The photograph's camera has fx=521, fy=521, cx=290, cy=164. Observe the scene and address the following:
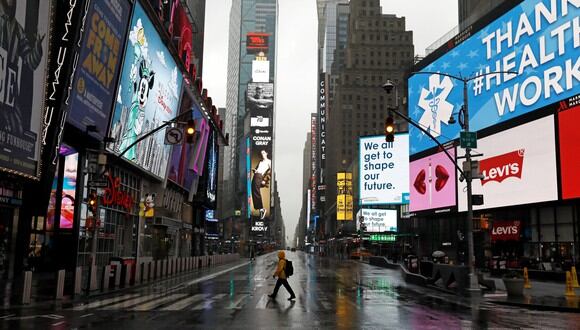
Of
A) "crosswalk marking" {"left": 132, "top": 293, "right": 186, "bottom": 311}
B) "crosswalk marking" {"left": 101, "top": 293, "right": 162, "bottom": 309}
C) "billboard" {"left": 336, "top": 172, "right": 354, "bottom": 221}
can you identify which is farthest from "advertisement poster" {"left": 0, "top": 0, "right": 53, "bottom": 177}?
"billboard" {"left": 336, "top": 172, "right": 354, "bottom": 221}

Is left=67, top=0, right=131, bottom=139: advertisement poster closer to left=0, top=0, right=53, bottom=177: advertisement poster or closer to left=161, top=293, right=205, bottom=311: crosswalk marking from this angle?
left=0, top=0, right=53, bottom=177: advertisement poster

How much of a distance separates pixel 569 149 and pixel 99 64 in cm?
2929

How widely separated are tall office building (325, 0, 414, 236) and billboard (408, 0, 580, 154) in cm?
9905

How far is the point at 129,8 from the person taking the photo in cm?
3269

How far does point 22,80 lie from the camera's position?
2200cm

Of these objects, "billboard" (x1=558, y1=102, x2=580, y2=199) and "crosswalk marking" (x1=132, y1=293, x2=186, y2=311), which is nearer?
"crosswalk marking" (x1=132, y1=293, x2=186, y2=311)

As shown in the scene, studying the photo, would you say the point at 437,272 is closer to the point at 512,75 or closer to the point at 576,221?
the point at 576,221

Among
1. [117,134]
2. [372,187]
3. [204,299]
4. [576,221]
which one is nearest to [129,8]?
[117,134]

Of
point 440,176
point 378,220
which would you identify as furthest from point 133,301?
point 378,220

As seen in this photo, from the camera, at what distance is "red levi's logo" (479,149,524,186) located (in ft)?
125

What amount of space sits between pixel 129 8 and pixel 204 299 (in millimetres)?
20979

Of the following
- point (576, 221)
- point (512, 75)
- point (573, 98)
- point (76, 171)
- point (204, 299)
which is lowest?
point (204, 299)

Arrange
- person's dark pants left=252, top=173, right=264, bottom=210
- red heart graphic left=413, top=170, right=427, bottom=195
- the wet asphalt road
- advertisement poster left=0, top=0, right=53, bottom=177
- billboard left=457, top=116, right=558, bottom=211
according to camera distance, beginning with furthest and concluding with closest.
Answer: person's dark pants left=252, top=173, right=264, bottom=210 < red heart graphic left=413, top=170, right=427, bottom=195 < billboard left=457, top=116, right=558, bottom=211 < advertisement poster left=0, top=0, right=53, bottom=177 < the wet asphalt road

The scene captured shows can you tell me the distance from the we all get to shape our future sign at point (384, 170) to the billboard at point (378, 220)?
2.63 m
